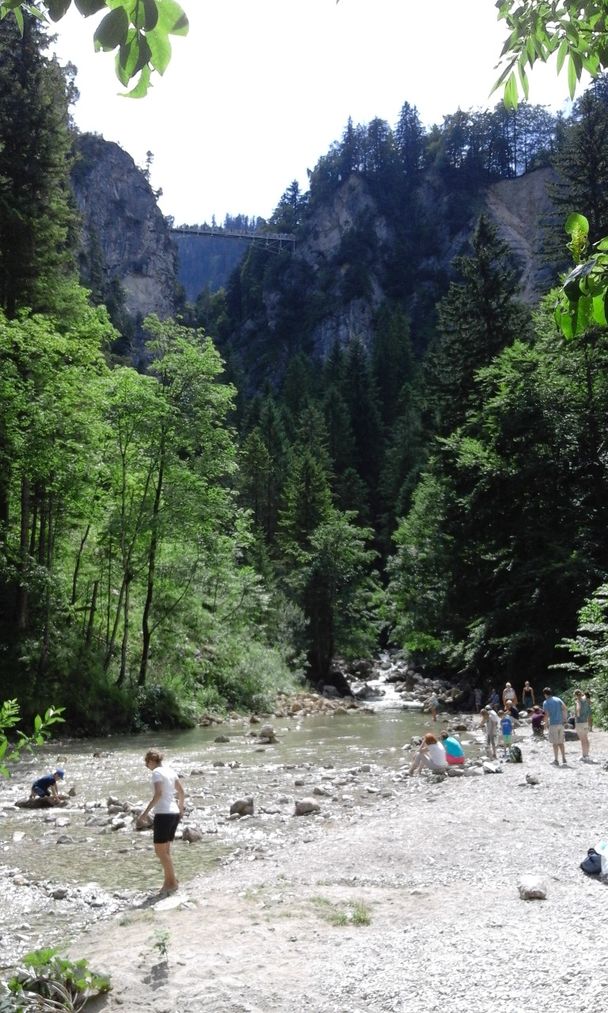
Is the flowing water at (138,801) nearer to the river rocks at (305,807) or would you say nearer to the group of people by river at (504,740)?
the river rocks at (305,807)

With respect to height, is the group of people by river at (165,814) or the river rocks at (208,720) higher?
the group of people by river at (165,814)

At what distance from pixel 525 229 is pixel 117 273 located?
199ft

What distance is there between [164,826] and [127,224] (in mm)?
117452

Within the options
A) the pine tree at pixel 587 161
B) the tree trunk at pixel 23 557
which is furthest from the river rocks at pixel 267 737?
the pine tree at pixel 587 161

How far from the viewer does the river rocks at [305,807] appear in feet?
42.9

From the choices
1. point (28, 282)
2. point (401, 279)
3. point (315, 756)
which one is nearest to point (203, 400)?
point (28, 282)

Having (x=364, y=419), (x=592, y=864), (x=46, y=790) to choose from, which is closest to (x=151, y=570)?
(x=46, y=790)

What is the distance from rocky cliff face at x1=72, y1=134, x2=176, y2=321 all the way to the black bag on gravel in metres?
107

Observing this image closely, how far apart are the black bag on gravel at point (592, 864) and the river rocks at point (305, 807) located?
5.32 m

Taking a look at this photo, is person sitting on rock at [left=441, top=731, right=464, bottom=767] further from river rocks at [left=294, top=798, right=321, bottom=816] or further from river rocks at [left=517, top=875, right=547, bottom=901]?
river rocks at [left=517, top=875, right=547, bottom=901]

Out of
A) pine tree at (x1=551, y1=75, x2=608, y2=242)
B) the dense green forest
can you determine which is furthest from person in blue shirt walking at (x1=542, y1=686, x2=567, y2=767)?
pine tree at (x1=551, y1=75, x2=608, y2=242)

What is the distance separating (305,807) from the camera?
13117 millimetres

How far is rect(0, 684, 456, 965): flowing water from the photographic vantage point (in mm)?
8688

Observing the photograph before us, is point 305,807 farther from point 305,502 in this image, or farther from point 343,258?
point 343,258
